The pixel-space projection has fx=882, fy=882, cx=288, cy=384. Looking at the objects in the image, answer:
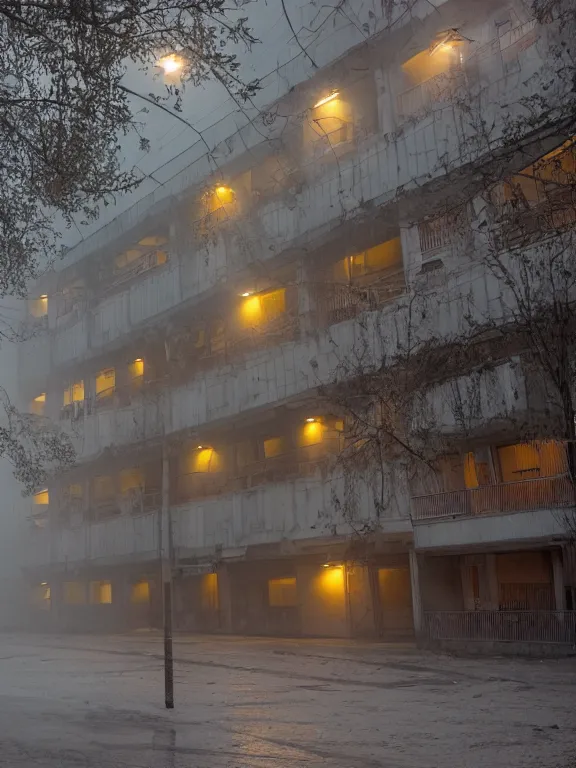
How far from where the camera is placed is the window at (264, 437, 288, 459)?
27.5 m

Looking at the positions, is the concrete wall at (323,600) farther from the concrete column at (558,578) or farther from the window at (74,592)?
the window at (74,592)

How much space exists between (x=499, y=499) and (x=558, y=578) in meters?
2.40

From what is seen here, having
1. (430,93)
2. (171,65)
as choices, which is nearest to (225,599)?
(430,93)

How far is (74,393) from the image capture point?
38.5 m

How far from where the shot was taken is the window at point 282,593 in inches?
1093

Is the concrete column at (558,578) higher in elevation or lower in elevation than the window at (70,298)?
lower

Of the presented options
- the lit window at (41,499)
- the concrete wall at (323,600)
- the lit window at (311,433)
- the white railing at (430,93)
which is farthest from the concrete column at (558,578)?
the lit window at (41,499)

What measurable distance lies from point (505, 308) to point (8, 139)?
39.0ft

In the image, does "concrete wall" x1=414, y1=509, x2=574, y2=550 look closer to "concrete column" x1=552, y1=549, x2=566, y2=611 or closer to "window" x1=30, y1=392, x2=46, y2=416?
"concrete column" x1=552, y1=549, x2=566, y2=611

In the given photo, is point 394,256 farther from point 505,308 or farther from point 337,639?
point 337,639

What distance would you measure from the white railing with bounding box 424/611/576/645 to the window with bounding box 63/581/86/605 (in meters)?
20.5

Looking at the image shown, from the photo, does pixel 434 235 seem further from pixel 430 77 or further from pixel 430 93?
pixel 430 77

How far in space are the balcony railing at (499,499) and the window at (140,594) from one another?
625 inches

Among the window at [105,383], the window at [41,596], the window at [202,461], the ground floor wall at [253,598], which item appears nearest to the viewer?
the ground floor wall at [253,598]
